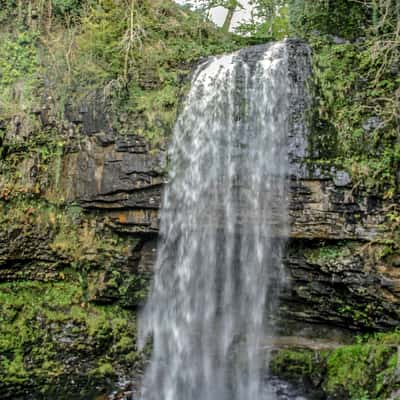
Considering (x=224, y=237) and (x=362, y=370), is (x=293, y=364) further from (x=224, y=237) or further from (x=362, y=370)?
(x=224, y=237)

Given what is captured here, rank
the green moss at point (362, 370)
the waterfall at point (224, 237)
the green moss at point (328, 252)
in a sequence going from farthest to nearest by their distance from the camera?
the waterfall at point (224, 237), the green moss at point (328, 252), the green moss at point (362, 370)

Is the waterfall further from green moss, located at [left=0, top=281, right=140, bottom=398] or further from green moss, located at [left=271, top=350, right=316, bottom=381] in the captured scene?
green moss, located at [left=0, top=281, right=140, bottom=398]

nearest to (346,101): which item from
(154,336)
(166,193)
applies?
(166,193)

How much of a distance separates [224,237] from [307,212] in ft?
4.48

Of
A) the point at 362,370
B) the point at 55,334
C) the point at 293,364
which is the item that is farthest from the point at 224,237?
the point at 55,334

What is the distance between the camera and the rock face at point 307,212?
6207mm

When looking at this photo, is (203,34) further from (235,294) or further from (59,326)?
(59,326)

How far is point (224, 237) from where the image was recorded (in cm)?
675

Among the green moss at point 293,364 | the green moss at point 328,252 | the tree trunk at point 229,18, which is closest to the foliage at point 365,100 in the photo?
the green moss at point 328,252

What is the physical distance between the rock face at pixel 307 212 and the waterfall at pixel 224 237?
23 cm

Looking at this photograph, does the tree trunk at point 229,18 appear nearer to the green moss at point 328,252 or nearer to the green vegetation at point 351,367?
the green moss at point 328,252

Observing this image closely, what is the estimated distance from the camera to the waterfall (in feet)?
21.5

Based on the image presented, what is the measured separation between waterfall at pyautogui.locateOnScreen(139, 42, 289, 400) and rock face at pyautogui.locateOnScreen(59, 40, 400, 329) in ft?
0.74

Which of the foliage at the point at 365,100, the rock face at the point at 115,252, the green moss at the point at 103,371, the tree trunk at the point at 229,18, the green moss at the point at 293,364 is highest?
the tree trunk at the point at 229,18
